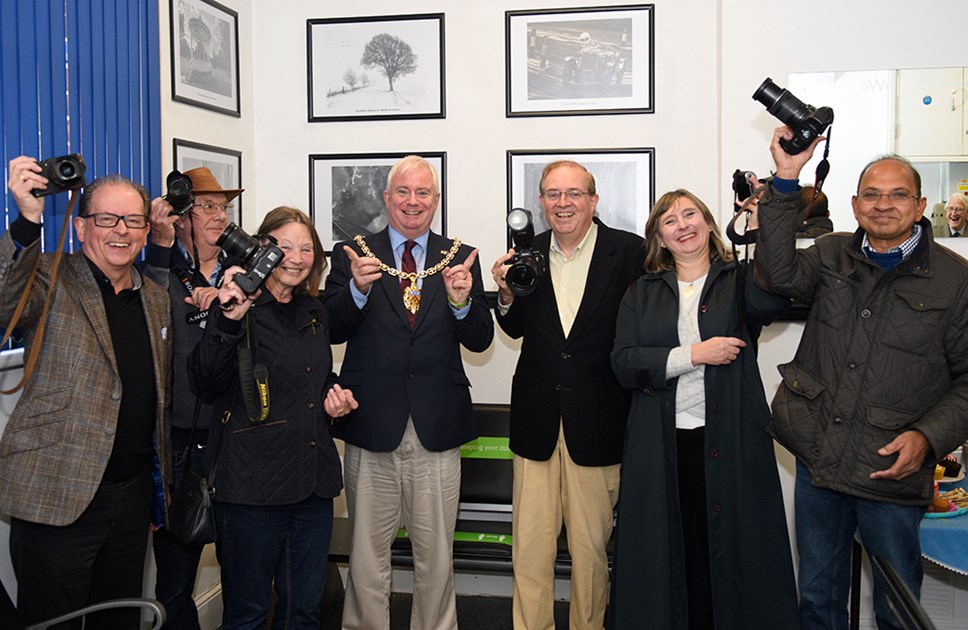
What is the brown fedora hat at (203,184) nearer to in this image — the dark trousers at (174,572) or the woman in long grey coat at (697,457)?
the dark trousers at (174,572)

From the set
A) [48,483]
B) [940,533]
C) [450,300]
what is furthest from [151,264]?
[940,533]

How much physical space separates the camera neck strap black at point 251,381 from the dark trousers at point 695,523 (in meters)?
1.27

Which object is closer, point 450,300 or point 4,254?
point 4,254

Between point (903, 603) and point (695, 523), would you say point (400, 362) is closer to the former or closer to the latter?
point (695, 523)

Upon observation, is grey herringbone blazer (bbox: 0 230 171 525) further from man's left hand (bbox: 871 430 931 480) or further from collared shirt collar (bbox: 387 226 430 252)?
man's left hand (bbox: 871 430 931 480)

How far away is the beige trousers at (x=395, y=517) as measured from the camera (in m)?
2.74

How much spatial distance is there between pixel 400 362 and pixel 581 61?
1772mm

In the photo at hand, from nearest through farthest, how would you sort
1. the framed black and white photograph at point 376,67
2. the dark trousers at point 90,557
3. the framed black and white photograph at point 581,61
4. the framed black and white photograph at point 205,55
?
the dark trousers at point 90,557, the framed black and white photograph at point 205,55, the framed black and white photograph at point 581,61, the framed black and white photograph at point 376,67

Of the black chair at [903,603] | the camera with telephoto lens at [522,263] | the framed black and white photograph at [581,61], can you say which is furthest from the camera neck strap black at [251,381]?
the framed black and white photograph at [581,61]

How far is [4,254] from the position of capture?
1968 millimetres

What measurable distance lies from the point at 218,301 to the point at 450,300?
770 millimetres

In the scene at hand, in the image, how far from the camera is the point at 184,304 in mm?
2555

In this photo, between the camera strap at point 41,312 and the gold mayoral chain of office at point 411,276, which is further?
the gold mayoral chain of office at point 411,276

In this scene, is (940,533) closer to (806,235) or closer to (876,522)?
(876,522)
